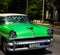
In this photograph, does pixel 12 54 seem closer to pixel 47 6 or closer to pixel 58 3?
pixel 58 3

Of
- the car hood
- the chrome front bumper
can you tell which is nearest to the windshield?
the car hood

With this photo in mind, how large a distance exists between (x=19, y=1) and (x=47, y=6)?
12673 mm

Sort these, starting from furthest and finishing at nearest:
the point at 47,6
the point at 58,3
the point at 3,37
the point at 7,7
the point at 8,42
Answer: the point at 7,7 → the point at 47,6 → the point at 58,3 → the point at 3,37 → the point at 8,42

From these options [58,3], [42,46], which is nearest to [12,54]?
[42,46]

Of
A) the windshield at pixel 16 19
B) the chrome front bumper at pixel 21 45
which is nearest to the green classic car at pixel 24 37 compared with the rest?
the chrome front bumper at pixel 21 45

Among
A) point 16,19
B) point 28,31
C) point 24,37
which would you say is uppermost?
point 16,19

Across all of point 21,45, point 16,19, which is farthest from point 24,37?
point 16,19

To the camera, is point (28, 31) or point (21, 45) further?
point (28, 31)

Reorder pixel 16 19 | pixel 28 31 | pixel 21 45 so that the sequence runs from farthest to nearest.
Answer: pixel 16 19 → pixel 28 31 → pixel 21 45

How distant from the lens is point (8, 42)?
953 cm

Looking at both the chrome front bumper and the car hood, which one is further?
the car hood

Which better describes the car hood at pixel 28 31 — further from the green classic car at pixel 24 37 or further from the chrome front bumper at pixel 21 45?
the chrome front bumper at pixel 21 45

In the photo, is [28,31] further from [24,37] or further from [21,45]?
[21,45]

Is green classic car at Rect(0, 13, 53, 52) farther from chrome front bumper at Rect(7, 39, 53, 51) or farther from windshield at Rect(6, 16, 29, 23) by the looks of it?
windshield at Rect(6, 16, 29, 23)
